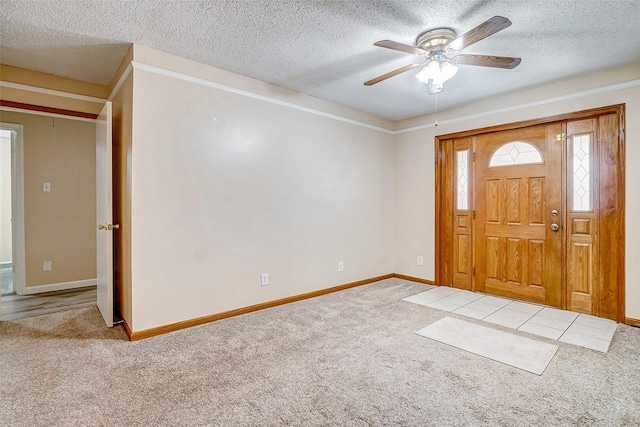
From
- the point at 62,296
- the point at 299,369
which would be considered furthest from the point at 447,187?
the point at 62,296

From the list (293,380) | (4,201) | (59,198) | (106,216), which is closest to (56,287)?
(59,198)

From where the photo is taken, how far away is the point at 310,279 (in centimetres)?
385

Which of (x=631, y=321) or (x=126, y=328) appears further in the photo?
(x=631, y=321)

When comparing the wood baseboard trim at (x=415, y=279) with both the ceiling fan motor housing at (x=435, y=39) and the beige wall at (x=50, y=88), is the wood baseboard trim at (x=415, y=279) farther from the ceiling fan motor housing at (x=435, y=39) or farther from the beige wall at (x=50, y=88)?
the beige wall at (x=50, y=88)

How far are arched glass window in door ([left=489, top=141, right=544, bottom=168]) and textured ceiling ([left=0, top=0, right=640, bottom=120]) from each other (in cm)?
75

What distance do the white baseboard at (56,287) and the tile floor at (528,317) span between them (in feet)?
14.3

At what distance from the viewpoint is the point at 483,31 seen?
191 centimetres

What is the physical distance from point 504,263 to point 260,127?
10.8ft

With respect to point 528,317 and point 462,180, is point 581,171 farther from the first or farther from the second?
point 528,317

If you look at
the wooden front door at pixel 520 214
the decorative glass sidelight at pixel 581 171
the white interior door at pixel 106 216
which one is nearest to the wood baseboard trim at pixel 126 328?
the white interior door at pixel 106 216

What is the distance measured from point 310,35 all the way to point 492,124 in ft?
8.63

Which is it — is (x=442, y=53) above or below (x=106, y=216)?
above

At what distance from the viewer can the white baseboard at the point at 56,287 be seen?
4.02 meters

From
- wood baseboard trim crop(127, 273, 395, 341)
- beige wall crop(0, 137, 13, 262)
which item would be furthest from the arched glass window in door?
beige wall crop(0, 137, 13, 262)
